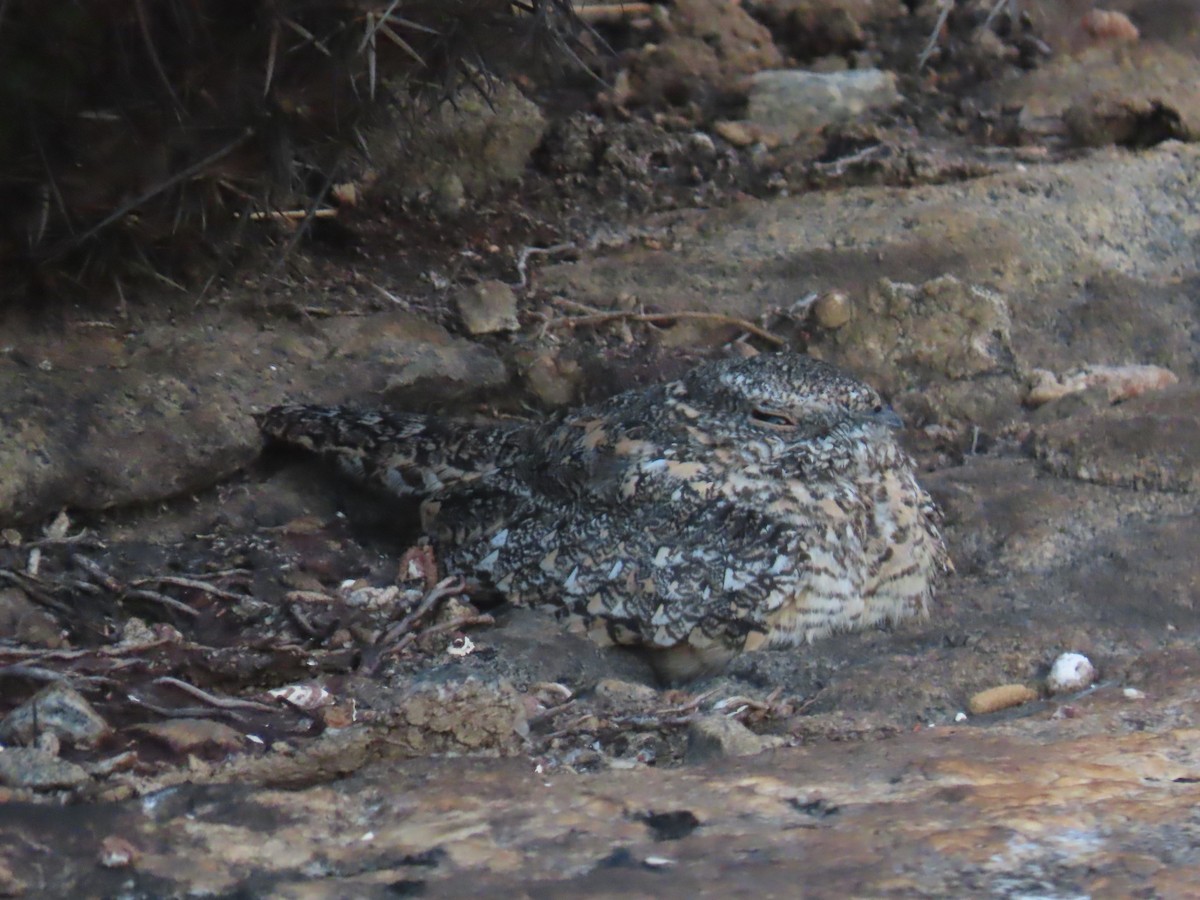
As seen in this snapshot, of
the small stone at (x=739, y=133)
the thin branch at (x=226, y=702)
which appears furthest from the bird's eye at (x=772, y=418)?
the small stone at (x=739, y=133)

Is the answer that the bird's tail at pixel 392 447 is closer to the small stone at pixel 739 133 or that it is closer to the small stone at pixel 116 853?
the small stone at pixel 116 853

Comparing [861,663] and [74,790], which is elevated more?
[74,790]

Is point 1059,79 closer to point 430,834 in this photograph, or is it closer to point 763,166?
point 763,166

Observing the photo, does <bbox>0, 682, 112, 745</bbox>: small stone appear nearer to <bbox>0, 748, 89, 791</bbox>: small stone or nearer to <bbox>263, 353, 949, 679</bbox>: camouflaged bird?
<bbox>0, 748, 89, 791</bbox>: small stone

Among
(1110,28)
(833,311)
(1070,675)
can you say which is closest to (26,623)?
(1070,675)

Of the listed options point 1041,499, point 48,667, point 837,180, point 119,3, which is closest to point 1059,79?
point 837,180

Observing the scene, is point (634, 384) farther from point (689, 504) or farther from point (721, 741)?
point (721, 741)
